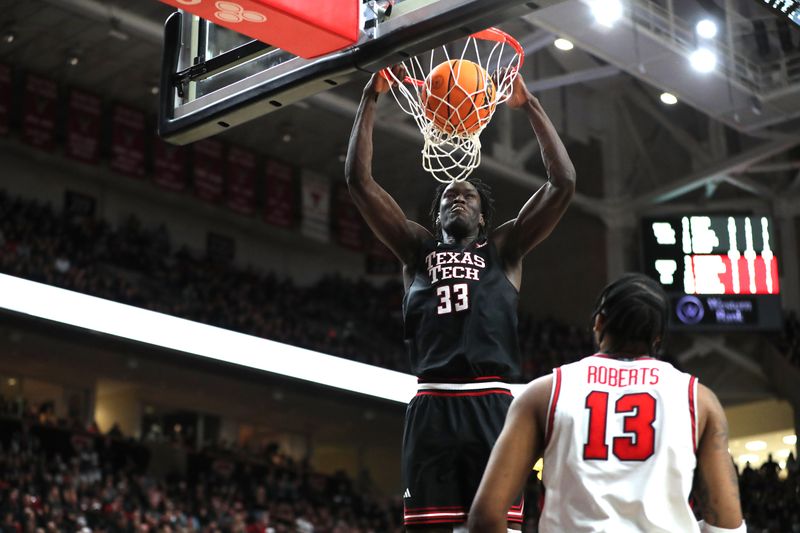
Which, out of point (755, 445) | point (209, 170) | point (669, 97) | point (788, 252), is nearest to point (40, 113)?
point (209, 170)

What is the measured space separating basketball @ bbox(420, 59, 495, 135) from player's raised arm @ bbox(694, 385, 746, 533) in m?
2.63

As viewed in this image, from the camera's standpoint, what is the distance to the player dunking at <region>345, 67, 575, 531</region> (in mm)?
4398

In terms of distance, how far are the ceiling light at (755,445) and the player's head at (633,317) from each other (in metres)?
24.1

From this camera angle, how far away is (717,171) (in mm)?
21422

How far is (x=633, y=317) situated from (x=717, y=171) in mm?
19262

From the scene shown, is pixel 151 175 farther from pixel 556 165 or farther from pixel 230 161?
pixel 556 165

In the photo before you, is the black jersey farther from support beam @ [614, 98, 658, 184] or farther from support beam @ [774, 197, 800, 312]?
support beam @ [774, 197, 800, 312]

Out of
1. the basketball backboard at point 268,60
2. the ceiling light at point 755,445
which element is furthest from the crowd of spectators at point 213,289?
the basketball backboard at point 268,60

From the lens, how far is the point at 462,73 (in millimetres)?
5309

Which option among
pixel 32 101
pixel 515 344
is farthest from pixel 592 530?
pixel 32 101

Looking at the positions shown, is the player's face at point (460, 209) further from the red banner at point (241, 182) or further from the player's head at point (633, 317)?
the red banner at point (241, 182)

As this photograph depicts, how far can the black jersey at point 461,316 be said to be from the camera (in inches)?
177

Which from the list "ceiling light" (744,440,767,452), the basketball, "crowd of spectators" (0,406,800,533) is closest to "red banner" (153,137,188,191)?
"crowd of spectators" (0,406,800,533)

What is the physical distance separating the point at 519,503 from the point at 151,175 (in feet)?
61.5
